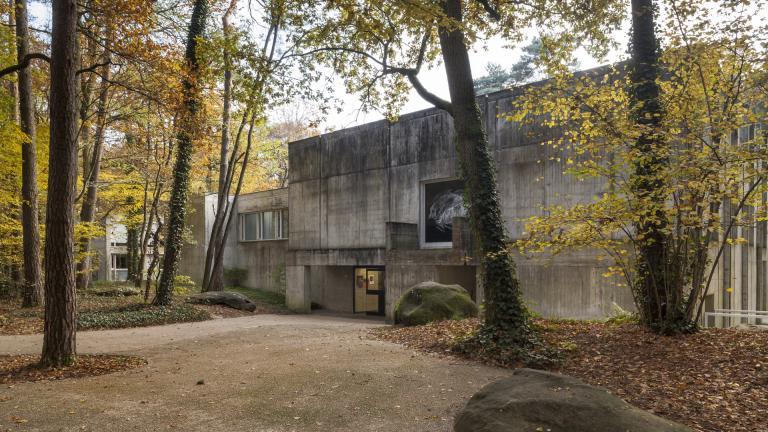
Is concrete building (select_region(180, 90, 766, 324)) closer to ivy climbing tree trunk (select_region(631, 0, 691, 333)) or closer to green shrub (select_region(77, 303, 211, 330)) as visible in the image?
ivy climbing tree trunk (select_region(631, 0, 691, 333))

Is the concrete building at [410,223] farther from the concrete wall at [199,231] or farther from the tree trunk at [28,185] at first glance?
the tree trunk at [28,185]

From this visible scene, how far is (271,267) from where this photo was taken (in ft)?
87.7

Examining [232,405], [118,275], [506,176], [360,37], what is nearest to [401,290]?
[506,176]

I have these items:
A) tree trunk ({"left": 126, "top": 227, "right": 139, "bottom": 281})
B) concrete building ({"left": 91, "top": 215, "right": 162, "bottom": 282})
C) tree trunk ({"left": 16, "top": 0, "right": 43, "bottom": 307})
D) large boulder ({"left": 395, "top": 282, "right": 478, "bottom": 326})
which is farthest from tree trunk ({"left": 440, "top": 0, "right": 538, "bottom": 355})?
concrete building ({"left": 91, "top": 215, "right": 162, "bottom": 282})

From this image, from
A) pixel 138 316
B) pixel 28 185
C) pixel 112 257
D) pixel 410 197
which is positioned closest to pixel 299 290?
pixel 410 197

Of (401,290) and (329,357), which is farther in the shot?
(401,290)

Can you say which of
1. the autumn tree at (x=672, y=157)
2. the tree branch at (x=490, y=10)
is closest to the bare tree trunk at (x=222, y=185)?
the tree branch at (x=490, y=10)

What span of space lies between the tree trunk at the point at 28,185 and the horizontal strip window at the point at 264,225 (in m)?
12.5

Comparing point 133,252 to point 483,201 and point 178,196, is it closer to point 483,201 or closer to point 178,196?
point 178,196

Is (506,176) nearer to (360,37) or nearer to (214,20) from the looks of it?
(360,37)

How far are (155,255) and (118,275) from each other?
2336 centimetres

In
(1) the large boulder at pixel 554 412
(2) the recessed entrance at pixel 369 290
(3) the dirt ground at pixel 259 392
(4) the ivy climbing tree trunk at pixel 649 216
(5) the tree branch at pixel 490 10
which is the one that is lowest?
(2) the recessed entrance at pixel 369 290

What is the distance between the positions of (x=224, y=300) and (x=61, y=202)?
1179 cm

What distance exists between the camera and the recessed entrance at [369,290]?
73.7ft
